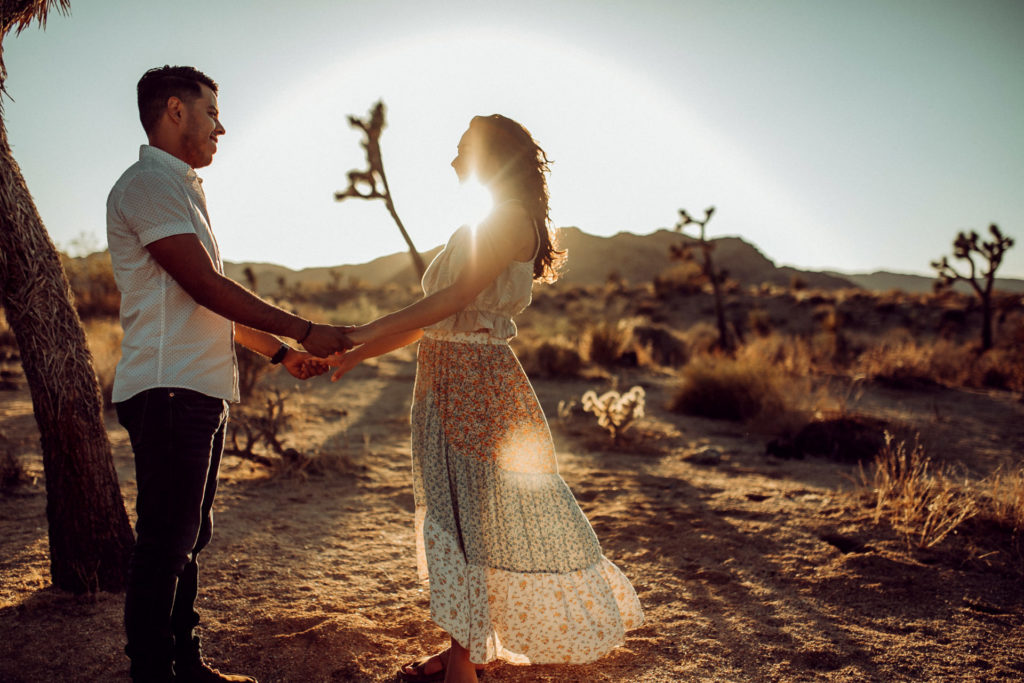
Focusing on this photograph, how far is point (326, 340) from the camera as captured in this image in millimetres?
2449

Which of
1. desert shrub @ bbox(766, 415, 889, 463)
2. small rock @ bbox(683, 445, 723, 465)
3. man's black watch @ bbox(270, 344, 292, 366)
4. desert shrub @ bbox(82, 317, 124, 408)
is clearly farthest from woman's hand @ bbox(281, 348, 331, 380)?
desert shrub @ bbox(82, 317, 124, 408)

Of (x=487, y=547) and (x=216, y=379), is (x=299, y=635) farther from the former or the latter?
(x=216, y=379)

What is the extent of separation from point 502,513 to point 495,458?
0.19 meters

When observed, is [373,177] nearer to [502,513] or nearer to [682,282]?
[502,513]

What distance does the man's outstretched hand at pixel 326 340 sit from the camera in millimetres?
2424

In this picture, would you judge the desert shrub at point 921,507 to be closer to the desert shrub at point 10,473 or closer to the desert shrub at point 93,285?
the desert shrub at point 10,473

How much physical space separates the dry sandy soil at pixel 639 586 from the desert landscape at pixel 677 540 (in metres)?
0.01

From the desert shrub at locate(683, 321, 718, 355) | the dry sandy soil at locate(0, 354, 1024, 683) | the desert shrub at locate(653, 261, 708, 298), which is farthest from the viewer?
the desert shrub at locate(653, 261, 708, 298)

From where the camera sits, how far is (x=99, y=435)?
303cm

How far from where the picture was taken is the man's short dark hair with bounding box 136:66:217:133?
2057 millimetres

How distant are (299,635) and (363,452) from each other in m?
3.71

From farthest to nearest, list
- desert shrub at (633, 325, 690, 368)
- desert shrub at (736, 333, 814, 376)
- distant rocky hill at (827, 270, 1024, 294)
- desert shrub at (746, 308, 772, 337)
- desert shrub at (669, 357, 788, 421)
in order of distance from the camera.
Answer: distant rocky hill at (827, 270, 1024, 294)
desert shrub at (746, 308, 772, 337)
desert shrub at (633, 325, 690, 368)
desert shrub at (736, 333, 814, 376)
desert shrub at (669, 357, 788, 421)

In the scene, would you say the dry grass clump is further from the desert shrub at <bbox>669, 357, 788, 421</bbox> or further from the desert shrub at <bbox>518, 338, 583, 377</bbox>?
the desert shrub at <bbox>518, 338, 583, 377</bbox>

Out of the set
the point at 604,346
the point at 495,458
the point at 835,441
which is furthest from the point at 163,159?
the point at 604,346
